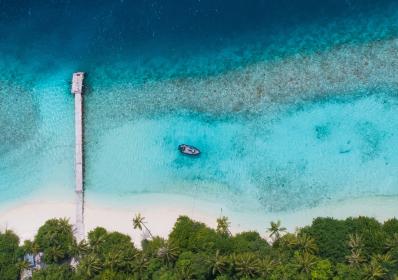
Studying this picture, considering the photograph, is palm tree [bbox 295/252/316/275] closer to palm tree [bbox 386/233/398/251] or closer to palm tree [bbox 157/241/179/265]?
palm tree [bbox 386/233/398/251]

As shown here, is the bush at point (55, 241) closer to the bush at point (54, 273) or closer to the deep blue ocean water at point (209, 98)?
the bush at point (54, 273)

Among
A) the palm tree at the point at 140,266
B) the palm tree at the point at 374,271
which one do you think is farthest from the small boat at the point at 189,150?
the palm tree at the point at 374,271

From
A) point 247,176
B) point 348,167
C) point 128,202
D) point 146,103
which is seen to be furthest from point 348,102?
point 128,202

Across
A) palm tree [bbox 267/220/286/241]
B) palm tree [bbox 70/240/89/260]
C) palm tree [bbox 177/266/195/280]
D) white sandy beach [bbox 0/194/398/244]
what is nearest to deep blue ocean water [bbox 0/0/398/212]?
white sandy beach [bbox 0/194/398/244]

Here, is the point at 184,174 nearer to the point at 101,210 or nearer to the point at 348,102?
the point at 101,210

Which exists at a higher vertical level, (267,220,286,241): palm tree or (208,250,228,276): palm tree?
(267,220,286,241): palm tree

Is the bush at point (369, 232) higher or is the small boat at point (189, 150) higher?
the small boat at point (189, 150)

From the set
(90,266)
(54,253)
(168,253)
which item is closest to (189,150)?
(168,253)
